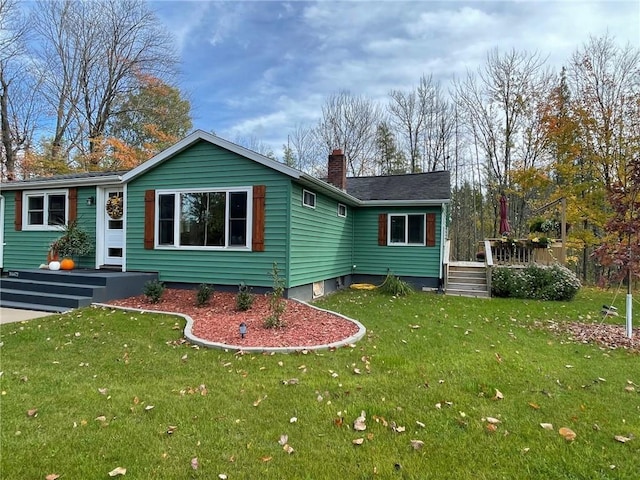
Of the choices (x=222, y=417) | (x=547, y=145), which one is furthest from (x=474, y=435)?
(x=547, y=145)

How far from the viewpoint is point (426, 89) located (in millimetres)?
23375

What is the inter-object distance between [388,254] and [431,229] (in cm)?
167

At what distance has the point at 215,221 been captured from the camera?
9.07m

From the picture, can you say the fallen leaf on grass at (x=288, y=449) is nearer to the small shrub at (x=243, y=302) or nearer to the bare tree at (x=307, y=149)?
the small shrub at (x=243, y=302)

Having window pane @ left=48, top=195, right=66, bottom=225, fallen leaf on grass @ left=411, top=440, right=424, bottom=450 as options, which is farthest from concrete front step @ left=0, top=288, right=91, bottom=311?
A: fallen leaf on grass @ left=411, top=440, right=424, bottom=450

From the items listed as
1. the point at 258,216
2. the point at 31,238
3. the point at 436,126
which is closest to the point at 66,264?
the point at 31,238

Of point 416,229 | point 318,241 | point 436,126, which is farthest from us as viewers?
point 436,126

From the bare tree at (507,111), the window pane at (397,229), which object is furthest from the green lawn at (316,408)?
the bare tree at (507,111)

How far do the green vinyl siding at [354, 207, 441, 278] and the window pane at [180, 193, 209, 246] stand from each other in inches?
233

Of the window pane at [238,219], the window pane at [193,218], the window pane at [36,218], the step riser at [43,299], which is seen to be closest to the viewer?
the step riser at [43,299]

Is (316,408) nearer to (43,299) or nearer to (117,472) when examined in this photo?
(117,472)

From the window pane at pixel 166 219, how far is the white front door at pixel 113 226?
1.48m

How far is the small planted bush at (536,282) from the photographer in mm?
10500

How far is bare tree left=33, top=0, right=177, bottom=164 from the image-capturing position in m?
20.8
